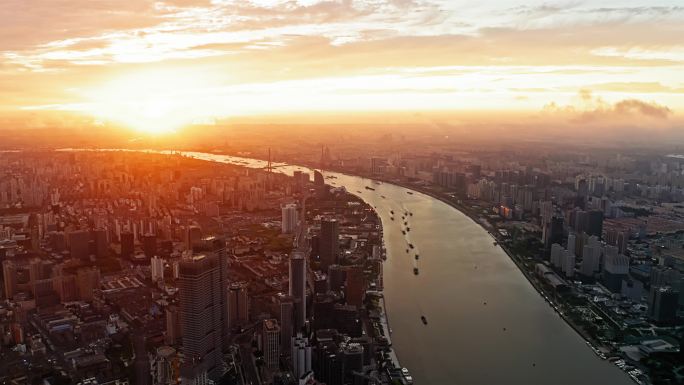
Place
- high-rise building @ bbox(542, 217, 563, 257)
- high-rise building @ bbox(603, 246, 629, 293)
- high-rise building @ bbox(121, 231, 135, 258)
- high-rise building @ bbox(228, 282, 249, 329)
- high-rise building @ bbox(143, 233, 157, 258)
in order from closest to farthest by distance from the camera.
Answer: high-rise building @ bbox(228, 282, 249, 329) < high-rise building @ bbox(603, 246, 629, 293) < high-rise building @ bbox(143, 233, 157, 258) < high-rise building @ bbox(121, 231, 135, 258) < high-rise building @ bbox(542, 217, 563, 257)

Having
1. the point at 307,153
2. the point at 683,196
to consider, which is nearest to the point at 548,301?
the point at 683,196

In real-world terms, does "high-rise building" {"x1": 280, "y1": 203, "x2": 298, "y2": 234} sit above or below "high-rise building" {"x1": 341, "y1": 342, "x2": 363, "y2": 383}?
above

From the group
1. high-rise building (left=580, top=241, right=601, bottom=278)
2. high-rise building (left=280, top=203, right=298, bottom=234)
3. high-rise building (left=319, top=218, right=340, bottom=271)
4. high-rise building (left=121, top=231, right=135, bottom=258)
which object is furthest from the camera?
high-rise building (left=280, top=203, right=298, bottom=234)

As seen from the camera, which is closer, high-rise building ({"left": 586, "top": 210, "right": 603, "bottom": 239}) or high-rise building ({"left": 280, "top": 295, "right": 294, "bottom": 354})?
high-rise building ({"left": 280, "top": 295, "right": 294, "bottom": 354})

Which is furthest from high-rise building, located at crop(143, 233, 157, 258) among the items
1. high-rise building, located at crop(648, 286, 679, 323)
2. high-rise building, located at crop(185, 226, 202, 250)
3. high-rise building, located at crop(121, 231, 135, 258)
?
high-rise building, located at crop(648, 286, 679, 323)

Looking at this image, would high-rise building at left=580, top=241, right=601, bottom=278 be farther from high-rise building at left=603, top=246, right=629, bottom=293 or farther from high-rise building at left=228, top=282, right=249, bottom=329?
high-rise building at left=228, top=282, right=249, bottom=329

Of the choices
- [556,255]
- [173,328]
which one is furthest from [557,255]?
[173,328]
